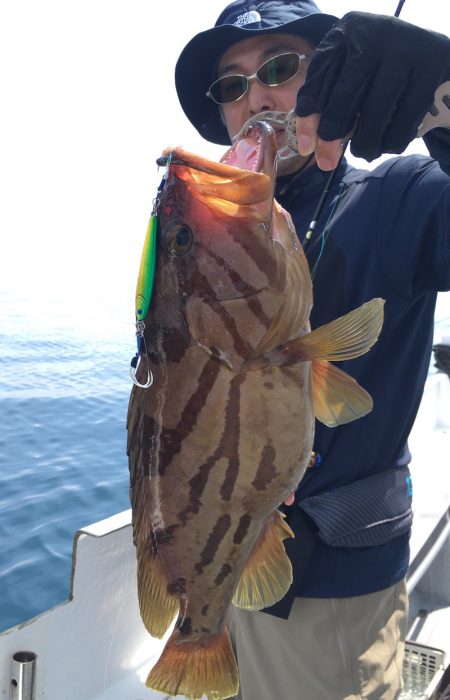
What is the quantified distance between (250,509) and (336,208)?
114cm

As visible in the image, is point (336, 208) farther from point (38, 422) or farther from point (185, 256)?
point (38, 422)

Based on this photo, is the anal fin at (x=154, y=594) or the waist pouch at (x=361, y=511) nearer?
the anal fin at (x=154, y=594)

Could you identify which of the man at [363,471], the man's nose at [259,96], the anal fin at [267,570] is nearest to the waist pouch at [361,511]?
the man at [363,471]

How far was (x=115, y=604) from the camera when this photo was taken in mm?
3129

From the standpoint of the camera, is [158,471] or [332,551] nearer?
[158,471]

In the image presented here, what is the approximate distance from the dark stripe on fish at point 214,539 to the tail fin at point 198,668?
0.78 ft

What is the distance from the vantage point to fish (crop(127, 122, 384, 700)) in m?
1.37

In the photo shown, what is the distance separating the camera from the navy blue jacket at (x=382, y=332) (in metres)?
1.90

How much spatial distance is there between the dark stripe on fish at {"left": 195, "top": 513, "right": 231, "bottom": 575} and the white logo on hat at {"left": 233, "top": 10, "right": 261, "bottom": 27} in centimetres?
204

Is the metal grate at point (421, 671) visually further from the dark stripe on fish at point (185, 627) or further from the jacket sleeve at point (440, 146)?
the jacket sleeve at point (440, 146)

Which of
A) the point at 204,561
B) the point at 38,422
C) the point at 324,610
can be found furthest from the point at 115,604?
the point at 38,422

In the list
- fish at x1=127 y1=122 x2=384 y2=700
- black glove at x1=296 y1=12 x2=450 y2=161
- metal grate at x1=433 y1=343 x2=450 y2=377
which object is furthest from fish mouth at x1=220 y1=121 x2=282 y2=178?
metal grate at x1=433 y1=343 x2=450 y2=377

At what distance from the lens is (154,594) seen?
147cm

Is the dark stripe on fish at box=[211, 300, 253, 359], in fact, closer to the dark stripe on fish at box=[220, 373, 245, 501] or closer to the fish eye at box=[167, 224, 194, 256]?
the dark stripe on fish at box=[220, 373, 245, 501]
